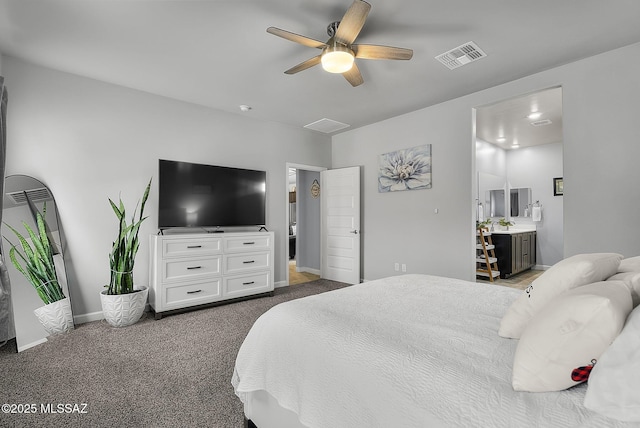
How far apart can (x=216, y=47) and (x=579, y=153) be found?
141 inches

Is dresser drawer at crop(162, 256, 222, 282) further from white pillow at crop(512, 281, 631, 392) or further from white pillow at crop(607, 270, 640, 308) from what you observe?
white pillow at crop(607, 270, 640, 308)

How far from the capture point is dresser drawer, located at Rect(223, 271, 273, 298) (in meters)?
3.88

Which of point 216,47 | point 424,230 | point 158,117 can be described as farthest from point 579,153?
point 158,117

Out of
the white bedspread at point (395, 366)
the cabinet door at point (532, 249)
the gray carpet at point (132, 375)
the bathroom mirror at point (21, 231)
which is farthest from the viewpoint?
the cabinet door at point (532, 249)

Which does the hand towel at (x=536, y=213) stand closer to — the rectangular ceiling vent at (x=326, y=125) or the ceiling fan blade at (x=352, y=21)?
the rectangular ceiling vent at (x=326, y=125)

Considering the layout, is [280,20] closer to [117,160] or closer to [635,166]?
[117,160]

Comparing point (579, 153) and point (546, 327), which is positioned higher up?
point (579, 153)

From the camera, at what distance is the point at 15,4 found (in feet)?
7.08

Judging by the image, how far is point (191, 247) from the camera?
358cm

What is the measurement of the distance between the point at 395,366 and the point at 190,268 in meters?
3.13

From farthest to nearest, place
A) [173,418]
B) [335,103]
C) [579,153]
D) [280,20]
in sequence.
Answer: [335,103], [579,153], [280,20], [173,418]

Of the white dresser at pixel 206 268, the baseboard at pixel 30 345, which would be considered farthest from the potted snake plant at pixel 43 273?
the white dresser at pixel 206 268

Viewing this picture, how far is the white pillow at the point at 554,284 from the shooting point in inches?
43.1

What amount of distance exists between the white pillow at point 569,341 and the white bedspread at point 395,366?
38mm
